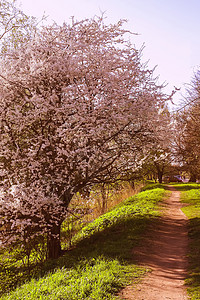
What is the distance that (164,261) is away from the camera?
8070 millimetres

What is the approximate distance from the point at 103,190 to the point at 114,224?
154 cm

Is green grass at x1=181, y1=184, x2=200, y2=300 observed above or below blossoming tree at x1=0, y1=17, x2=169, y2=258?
below

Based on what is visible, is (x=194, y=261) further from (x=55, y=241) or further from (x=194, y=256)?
(x=55, y=241)

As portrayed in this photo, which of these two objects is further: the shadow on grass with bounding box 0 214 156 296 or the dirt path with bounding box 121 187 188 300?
the shadow on grass with bounding box 0 214 156 296

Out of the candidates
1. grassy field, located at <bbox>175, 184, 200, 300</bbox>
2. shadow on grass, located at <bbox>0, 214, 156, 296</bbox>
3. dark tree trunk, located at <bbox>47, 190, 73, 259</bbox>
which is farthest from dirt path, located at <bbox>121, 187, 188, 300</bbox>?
dark tree trunk, located at <bbox>47, 190, 73, 259</bbox>

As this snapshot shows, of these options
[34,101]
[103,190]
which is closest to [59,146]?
[34,101]

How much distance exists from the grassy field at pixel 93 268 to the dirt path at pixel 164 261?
12.2 inches

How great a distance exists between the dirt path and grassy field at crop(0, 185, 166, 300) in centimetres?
31

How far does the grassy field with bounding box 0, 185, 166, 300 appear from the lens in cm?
604

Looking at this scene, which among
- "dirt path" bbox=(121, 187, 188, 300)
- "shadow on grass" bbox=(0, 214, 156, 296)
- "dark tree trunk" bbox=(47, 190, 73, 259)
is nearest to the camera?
"dirt path" bbox=(121, 187, 188, 300)

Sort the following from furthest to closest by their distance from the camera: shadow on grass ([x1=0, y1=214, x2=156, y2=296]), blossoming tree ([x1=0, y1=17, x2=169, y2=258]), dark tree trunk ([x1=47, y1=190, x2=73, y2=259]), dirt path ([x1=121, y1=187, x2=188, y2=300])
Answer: dark tree trunk ([x1=47, y1=190, x2=73, y2=259]), blossoming tree ([x1=0, y1=17, x2=169, y2=258]), shadow on grass ([x1=0, y1=214, x2=156, y2=296]), dirt path ([x1=121, y1=187, x2=188, y2=300])

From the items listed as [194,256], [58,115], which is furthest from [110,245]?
[58,115]

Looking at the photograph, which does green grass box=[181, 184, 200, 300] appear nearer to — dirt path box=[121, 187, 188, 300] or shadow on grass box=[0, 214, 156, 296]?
dirt path box=[121, 187, 188, 300]

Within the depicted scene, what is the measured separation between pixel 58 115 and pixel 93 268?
4677 millimetres
